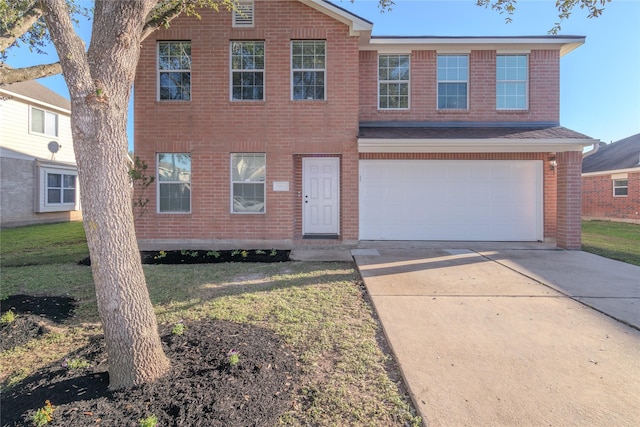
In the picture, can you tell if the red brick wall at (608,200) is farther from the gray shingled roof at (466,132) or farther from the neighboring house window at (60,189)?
the neighboring house window at (60,189)

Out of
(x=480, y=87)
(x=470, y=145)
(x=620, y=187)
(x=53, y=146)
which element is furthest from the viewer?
(x=620, y=187)

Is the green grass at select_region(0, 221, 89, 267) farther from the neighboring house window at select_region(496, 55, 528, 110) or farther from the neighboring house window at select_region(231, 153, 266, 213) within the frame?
the neighboring house window at select_region(496, 55, 528, 110)

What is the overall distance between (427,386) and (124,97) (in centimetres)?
351

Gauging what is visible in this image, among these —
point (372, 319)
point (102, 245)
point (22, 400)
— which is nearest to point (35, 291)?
point (22, 400)

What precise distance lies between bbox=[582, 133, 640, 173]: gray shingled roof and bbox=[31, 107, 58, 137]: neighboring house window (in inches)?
1192

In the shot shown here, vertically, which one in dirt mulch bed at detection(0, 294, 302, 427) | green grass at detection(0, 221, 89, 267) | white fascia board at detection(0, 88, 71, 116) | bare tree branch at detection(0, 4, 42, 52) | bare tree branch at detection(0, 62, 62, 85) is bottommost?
dirt mulch bed at detection(0, 294, 302, 427)

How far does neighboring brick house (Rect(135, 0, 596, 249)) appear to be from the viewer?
360 inches

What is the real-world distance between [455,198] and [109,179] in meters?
9.33

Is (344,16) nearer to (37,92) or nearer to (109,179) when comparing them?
(109,179)

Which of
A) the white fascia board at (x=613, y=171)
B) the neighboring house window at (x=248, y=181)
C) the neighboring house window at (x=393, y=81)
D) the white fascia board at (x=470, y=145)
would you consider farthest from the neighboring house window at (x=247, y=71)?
the white fascia board at (x=613, y=171)

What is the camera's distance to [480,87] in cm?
1032

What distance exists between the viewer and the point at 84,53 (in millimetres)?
2660

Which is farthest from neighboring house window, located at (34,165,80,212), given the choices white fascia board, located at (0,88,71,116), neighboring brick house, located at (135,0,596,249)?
neighboring brick house, located at (135,0,596,249)

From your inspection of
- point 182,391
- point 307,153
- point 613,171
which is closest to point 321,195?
point 307,153
